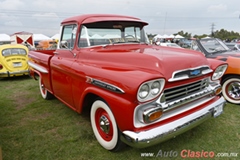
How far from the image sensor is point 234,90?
426 cm

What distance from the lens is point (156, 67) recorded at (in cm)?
219

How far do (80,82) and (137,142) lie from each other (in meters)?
1.24

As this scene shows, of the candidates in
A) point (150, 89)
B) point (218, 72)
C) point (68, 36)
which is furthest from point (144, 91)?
point (68, 36)

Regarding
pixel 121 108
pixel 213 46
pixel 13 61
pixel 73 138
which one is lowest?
pixel 73 138

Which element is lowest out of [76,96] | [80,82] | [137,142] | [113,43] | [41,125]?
[41,125]

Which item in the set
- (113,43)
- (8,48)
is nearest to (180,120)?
Answer: (113,43)

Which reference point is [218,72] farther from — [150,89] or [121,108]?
[121,108]

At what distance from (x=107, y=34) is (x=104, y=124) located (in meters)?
1.51

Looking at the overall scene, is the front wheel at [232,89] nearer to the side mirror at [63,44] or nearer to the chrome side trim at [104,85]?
the chrome side trim at [104,85]

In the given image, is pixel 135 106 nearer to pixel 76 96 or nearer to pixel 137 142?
pixel 137 142

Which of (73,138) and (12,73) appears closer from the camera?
(73,138)

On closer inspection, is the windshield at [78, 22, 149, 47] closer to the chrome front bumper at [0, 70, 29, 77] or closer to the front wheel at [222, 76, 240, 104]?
the front wheel at [222, 76, 240, 104]

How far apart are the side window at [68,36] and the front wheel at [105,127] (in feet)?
4.47

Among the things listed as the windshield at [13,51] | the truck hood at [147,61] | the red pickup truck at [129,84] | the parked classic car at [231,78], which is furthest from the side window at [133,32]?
the windshield at [13,51]
